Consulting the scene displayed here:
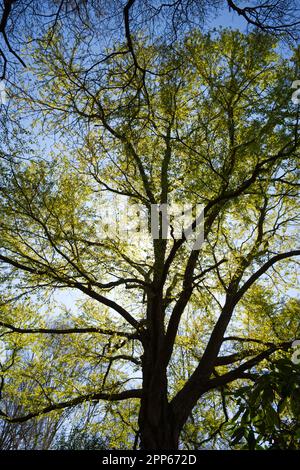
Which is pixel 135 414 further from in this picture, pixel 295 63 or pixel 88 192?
pixel 295 63

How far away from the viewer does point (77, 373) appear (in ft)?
21.1

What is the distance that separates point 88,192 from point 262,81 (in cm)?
379

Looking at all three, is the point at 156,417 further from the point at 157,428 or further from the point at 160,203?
the point at 160,203

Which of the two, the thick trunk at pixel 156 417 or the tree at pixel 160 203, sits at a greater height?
the tree at pixel 160 203

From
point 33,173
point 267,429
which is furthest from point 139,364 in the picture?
point 267,429

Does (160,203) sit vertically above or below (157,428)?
above

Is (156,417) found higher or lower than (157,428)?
higher

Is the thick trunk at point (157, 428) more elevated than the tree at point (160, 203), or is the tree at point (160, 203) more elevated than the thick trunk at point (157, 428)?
the tree at point (160, 203)

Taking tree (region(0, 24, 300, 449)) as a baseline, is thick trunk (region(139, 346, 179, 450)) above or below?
below

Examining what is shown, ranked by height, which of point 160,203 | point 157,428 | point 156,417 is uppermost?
point 160,203

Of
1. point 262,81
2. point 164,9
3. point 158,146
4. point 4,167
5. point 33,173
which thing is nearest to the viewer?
point 164,9

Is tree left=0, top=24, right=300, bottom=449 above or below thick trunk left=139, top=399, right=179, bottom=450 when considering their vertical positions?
above

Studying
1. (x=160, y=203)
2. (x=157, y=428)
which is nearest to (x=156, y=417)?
(x=157, y=428)

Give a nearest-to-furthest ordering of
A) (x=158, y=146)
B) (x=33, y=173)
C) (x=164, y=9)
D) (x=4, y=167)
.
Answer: (x=164, y=9), (x=4, y=167), (x=33, y=173), (x=158, y=146)
